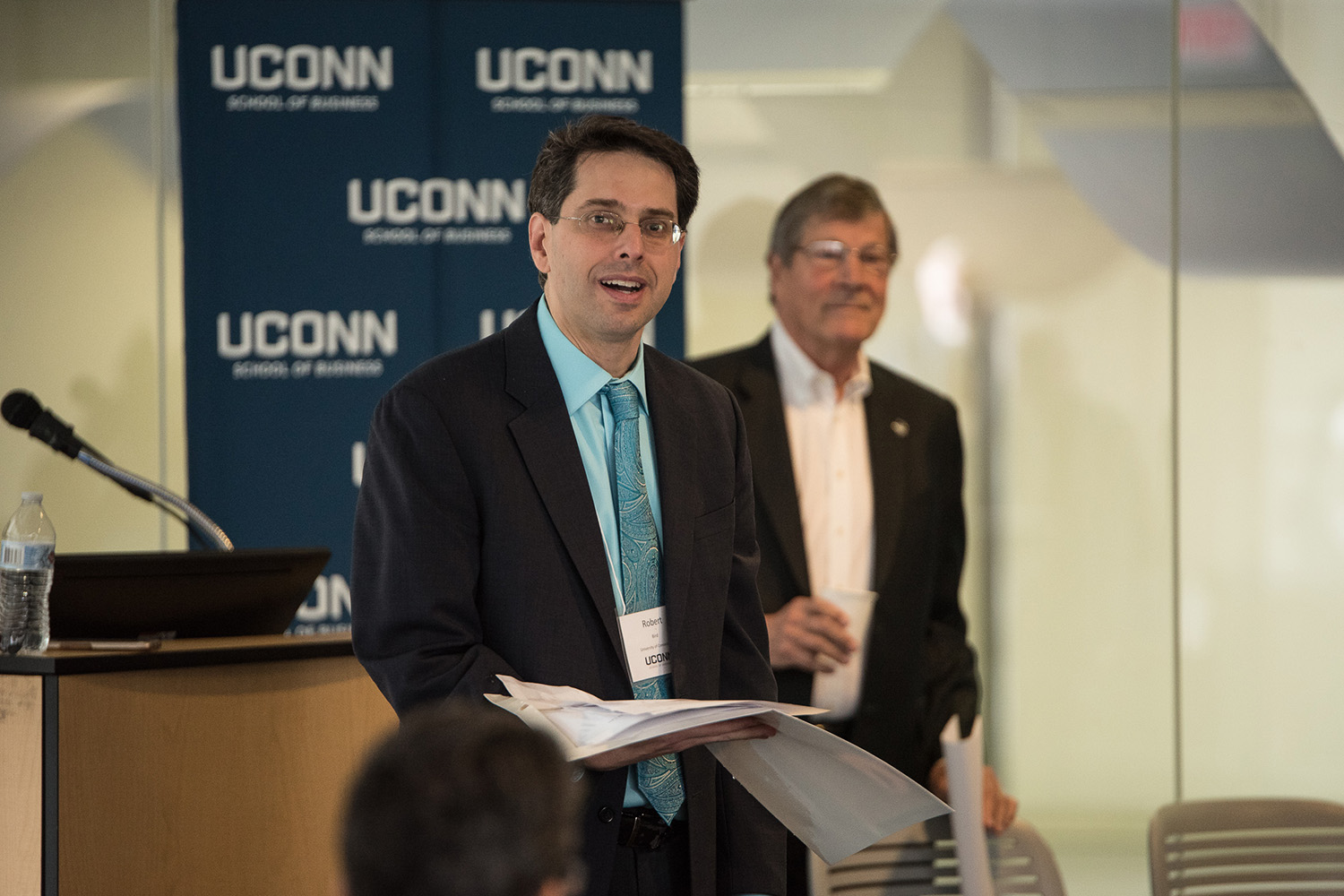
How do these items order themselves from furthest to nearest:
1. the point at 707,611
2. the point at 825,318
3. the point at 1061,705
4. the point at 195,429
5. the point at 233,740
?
the point at 1061,705, the point at 195,429, the point at 825,318, the point at 233,740, the point at 707,611

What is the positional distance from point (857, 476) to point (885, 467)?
8cm

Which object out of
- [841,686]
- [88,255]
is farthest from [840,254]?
[88,255]

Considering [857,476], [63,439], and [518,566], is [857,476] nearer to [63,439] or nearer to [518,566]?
[518,566]

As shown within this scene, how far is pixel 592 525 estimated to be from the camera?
1.91 m

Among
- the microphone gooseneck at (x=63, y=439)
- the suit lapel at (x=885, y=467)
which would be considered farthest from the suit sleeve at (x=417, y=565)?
the suit lapel at (x=885, y=467)

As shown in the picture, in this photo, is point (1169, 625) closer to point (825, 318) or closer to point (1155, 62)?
point (1155, 62)

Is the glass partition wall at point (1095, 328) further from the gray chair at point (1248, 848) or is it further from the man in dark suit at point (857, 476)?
the gray chair at point (1248, 848)

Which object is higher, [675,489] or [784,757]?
[675,489]

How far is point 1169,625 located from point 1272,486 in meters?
0.74

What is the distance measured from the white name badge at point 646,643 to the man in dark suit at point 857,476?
1.36 metres

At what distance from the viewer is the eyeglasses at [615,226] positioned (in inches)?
80.2

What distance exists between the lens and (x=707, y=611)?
2.01 meters

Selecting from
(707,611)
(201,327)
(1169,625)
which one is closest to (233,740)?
(707,611)

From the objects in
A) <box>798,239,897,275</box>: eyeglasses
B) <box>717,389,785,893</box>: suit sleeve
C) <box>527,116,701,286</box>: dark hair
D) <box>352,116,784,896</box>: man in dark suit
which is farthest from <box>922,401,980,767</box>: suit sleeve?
<box>527,116,701,286</box>: dark hair
